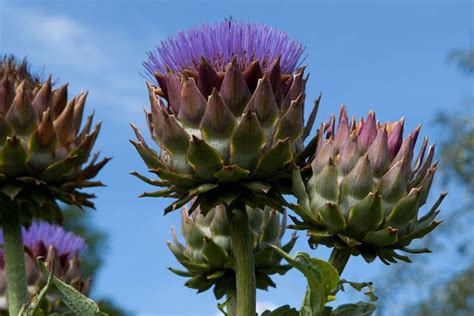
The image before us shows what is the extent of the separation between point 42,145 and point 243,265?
2.12 feet

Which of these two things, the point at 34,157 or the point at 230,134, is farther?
the point at 34,157

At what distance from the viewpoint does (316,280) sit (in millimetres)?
1426

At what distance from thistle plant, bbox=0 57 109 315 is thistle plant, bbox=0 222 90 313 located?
189 mm

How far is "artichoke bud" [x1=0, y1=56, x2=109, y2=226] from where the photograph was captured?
77.2 inches

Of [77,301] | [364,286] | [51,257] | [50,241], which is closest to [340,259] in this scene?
[364,286]

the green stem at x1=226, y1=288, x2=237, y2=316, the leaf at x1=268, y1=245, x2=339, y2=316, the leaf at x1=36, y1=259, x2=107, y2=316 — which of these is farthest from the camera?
the green stem at x1=226, y1=288, x2=237, y2=316

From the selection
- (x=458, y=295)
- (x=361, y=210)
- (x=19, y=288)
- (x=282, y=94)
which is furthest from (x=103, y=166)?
(x=458, y=295)

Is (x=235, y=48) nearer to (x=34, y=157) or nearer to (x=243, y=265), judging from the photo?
(x=243, y=265)

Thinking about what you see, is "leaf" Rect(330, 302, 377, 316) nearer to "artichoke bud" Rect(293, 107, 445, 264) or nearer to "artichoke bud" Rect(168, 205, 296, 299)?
"artichoke bud" Rect(293, 107, 445, 264)

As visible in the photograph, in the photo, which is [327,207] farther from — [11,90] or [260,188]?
[11,90]

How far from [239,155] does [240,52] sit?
21cm

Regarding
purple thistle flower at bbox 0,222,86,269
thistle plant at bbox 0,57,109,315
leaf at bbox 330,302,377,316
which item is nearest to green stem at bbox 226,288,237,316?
leaf at bbox 330,302,377,316

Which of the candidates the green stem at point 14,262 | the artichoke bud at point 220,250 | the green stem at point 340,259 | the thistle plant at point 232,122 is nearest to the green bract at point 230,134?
the thistle plant at point 232,122

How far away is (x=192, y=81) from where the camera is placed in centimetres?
158
